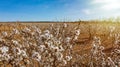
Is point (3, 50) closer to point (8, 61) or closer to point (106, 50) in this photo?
point (8, 61)

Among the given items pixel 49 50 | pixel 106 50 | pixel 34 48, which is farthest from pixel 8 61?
pixel 106 50

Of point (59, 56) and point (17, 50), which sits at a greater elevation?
point (17, 50)

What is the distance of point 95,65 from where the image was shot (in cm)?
662

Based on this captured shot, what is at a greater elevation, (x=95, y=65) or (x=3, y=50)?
(x=3, y=50)

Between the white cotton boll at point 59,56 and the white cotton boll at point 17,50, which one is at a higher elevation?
the white cotton boll at point 17,50

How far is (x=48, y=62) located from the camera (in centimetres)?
516

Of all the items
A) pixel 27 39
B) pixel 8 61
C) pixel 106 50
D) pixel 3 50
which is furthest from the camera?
pixel 106 50

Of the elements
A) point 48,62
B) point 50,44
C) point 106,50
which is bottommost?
point 106,50

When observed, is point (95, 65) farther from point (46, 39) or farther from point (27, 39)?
point (46, 39)

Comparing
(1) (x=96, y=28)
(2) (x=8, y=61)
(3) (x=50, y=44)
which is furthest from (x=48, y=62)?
(1) (x=96, y=28)

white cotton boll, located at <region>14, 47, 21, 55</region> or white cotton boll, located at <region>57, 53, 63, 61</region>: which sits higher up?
white cotton boll, located at <region>14, 47, 21, 55</region>

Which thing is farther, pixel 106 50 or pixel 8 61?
pixel 106 50

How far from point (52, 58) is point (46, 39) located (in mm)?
334

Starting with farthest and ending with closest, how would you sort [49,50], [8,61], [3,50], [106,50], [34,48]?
[106,50], [34,48], [49,50], [8,61], [3,50]
